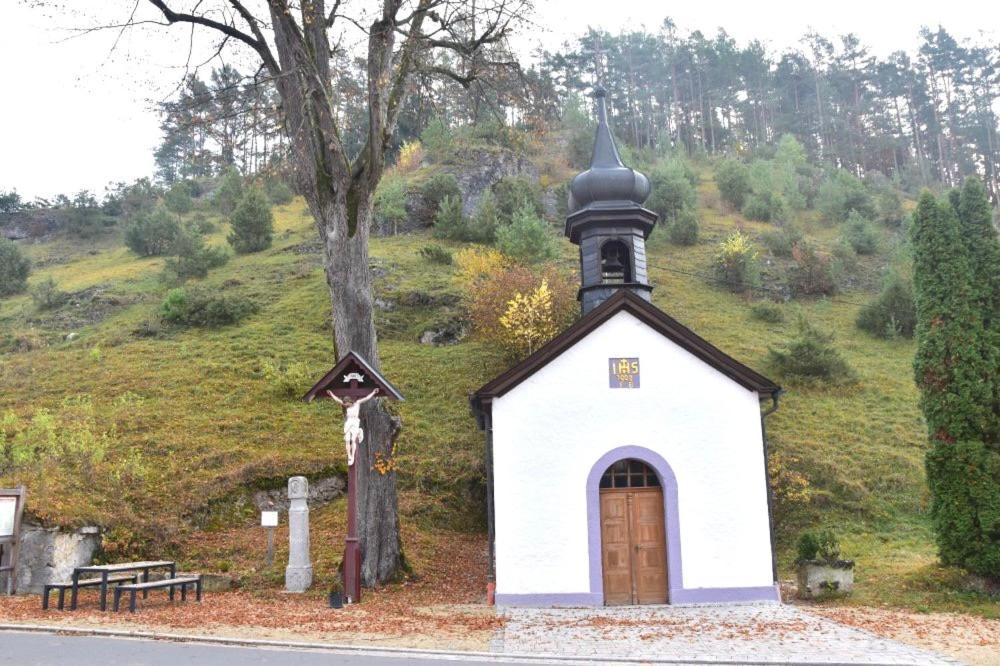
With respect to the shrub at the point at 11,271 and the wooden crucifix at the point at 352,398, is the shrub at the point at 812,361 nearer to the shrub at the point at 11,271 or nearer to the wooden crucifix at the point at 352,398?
the wooden crucifix at the point at 352,398

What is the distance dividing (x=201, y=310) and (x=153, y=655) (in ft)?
75.7

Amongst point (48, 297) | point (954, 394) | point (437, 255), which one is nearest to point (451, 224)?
point (437, 255)

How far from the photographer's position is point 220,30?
1291 centimetres

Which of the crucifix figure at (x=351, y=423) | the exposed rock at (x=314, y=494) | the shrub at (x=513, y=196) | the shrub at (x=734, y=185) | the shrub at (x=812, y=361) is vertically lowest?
the exposed rock at (x=314, y=494)

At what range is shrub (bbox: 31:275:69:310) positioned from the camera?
107 ft

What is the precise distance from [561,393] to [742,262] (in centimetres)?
2464

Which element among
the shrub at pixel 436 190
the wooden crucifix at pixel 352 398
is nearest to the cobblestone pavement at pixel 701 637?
the wooden crucifix at pixel 352 398

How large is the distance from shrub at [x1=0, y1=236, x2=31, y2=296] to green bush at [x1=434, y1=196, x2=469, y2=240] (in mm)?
20379

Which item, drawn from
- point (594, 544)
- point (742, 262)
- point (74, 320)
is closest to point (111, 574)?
point (594, 544)

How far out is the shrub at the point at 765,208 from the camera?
148ft

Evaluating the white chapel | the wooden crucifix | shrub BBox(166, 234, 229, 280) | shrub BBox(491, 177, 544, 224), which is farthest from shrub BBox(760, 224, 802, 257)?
the wooden crucifix

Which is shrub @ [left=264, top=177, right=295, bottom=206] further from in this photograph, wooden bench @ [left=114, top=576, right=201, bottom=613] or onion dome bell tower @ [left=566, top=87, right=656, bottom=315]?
wooden bench @ [left=114, top=576, right=201, bottom=613]

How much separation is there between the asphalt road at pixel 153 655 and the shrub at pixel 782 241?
35.1 meters

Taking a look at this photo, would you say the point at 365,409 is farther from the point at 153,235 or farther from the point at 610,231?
the point at 153,235
